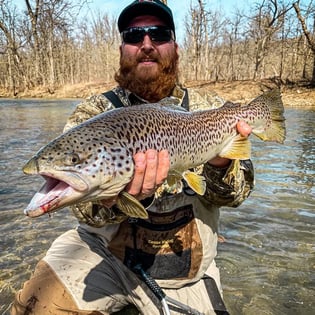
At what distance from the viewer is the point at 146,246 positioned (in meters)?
2.92

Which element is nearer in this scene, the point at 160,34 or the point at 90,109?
the point at 90,109

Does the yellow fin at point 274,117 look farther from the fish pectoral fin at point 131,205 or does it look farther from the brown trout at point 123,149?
the fish pectoral fin at point 131,205

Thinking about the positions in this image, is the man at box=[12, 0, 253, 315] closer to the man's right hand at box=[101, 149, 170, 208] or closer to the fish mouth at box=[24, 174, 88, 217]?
the man's right hand at box=[101, 149, 170, 208]

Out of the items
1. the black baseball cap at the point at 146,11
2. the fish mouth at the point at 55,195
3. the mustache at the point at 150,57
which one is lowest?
the fish mouth at the point at 55,195

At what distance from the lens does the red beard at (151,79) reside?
3307 millimetres

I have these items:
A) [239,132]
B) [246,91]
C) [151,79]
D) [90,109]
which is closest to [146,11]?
[151,79]

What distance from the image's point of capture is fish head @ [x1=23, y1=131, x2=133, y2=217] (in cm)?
171

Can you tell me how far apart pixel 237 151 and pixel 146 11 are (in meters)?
1.55

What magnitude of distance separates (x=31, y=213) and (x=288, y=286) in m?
2.99

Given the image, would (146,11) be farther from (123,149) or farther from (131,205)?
(131,205)

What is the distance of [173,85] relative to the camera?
133 inches

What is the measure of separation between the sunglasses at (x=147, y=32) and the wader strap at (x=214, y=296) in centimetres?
205

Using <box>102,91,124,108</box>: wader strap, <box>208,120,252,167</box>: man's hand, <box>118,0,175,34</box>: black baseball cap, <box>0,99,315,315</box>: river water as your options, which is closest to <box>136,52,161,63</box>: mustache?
<box>118,0,175,34</box>: black baseball cap

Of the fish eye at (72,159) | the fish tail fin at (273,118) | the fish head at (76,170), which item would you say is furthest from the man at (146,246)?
the fish eye at (72,159)
